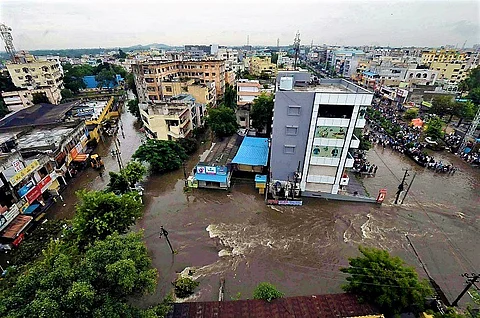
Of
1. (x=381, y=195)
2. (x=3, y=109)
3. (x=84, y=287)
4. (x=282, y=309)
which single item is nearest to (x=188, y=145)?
(x=381, y=195)

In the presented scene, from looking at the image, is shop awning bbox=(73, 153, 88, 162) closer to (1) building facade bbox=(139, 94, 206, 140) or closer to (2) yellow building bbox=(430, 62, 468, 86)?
(1) building facade bbox=(139, 94, 206, 140)

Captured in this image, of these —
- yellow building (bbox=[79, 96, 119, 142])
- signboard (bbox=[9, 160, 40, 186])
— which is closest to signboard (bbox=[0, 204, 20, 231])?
signboard (bbox=[9, 160, 40, 186])

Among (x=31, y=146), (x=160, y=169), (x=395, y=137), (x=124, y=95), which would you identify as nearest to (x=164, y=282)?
(x=160, y=169)

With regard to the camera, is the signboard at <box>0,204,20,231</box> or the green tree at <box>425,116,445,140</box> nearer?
the signboard at <box>0,204,20,231</box>

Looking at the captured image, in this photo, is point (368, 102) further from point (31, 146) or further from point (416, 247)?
point (31, 146)

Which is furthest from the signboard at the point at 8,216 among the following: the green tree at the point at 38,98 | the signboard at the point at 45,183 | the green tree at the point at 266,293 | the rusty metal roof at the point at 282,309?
the green tree at the point at 38,98

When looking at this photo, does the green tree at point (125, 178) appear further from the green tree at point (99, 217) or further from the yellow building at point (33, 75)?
the yellow building at point (33, 75)
